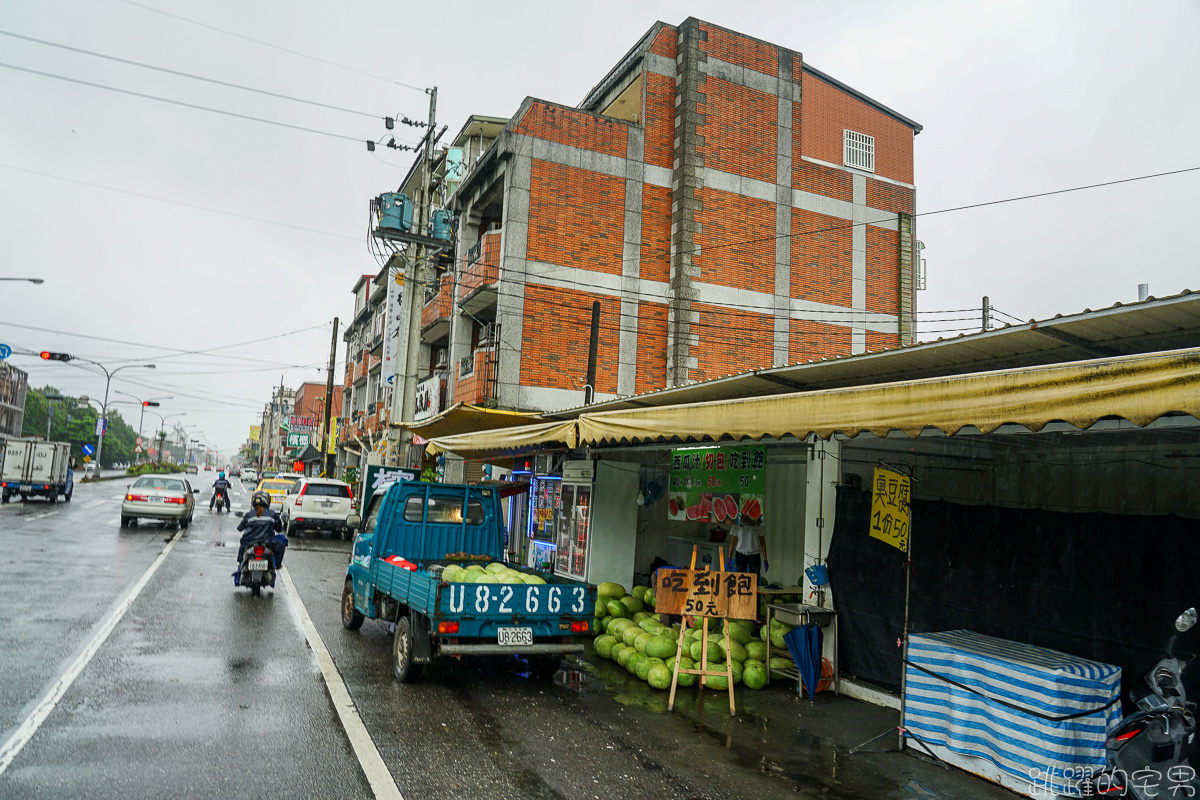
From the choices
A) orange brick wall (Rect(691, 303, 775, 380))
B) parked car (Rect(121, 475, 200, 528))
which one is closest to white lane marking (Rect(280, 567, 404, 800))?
orange brick wall (Rect(691, 303, 775, 380))

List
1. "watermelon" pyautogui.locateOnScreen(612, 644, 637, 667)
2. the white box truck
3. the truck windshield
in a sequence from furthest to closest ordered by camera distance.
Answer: the white box truck, the truck windshield, "watermelon" pyautogui.locateOnScreen(612, 644, 637, 667)

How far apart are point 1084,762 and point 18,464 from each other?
38052 millimetres

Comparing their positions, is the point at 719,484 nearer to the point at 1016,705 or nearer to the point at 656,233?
the point at 1016,705

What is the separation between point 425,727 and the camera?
20.7ft

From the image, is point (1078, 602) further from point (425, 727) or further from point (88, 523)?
point (88, 523)

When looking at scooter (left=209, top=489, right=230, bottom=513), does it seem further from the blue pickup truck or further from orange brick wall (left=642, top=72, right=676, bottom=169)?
the blue pickup truck

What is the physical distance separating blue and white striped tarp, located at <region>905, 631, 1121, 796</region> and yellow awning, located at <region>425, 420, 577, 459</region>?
5.32 meters

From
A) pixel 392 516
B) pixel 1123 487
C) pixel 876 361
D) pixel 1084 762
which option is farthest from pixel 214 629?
pixel 1123 487

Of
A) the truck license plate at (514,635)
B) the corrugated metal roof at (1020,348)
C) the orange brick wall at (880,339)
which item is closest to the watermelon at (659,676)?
the truck license plate at (514,635)

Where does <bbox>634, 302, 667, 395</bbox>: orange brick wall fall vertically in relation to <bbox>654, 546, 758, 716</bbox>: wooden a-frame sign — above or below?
above

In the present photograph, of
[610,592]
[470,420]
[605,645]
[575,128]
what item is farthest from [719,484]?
[575,128]

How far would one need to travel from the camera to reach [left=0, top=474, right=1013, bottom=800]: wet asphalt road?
510cm

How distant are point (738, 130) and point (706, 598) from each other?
19619 mm

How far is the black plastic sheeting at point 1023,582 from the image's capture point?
552 cm
